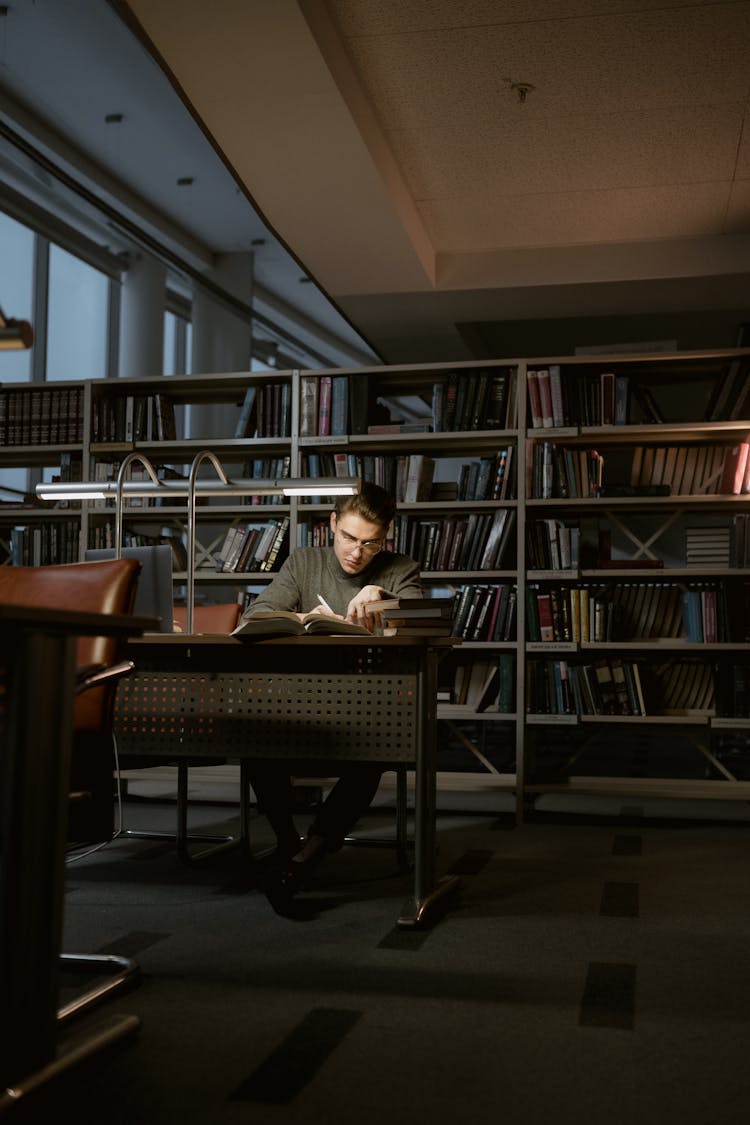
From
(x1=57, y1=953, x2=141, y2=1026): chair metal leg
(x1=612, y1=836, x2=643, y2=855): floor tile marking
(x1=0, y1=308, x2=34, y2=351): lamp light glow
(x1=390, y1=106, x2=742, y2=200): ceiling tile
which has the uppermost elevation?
(x1=390, y1=106, x2=742, y2=200): ceiling tile

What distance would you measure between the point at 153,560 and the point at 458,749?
14.8 ft

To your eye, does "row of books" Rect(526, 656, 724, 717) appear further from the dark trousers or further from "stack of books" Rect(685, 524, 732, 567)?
the dark trousers

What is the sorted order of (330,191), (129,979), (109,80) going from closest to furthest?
1. (129,979)
2. (330,191)
3. (109,80)

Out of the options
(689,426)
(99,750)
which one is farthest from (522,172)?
(99,750)

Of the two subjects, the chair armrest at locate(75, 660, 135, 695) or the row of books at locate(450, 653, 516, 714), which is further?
the row of books at locate(450, 653, 516, 714)

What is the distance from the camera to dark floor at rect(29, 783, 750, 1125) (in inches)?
63.2

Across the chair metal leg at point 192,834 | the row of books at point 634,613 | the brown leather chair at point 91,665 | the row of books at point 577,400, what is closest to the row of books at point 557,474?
the row of books at point 577,400

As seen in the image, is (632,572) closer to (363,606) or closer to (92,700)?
(363,606)

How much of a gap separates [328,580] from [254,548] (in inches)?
61.0

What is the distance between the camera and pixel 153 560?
2.72 meters

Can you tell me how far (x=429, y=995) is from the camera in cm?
211

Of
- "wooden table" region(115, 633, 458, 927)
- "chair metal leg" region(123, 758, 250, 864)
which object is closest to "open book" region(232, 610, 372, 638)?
→ "wooden table" region(115, 633, 458, 927)

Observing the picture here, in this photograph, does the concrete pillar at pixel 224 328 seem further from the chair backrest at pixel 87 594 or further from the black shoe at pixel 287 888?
the chair backrest at pixel 87 594

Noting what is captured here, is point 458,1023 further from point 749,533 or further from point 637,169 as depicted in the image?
point 637,169
